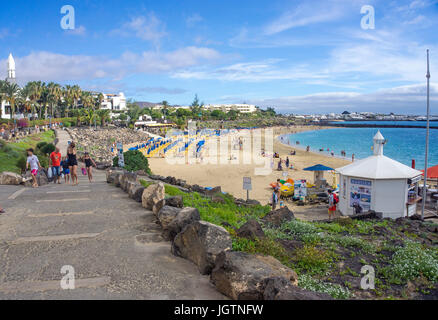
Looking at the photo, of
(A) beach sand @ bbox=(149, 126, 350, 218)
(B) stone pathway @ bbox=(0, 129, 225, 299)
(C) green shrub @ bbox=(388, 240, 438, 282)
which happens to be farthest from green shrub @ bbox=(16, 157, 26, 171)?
(C) green shrub @ bbox=(388, 240, 438, 282)

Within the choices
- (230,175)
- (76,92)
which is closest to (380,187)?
(230,175)

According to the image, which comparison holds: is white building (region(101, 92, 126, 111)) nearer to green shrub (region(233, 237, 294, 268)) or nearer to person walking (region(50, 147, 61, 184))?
person walking (region(50, 147, 61, 184))

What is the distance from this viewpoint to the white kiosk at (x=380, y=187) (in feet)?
38.1

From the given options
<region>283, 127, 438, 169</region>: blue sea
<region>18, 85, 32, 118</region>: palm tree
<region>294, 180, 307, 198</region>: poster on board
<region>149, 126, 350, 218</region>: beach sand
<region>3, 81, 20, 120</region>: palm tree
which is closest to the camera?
<region>294, 180, 307, 198</region>: poster on board

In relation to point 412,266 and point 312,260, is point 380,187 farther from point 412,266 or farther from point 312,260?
point 312,260

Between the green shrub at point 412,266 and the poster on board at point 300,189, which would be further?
the poster on board at point 300,189

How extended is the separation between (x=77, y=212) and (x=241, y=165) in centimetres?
2362

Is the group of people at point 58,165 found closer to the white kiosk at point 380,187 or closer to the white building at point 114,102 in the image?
the white kiosk at point 380,187

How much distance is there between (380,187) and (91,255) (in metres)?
10.1

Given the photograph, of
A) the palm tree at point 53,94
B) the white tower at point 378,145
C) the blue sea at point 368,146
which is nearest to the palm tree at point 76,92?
the palm tree at point 53,94

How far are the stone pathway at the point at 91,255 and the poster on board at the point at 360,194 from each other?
811 centimetres

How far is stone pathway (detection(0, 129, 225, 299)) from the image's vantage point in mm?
3746
